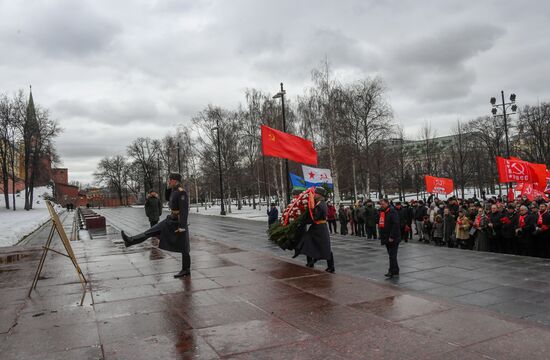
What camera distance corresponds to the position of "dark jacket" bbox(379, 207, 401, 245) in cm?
826

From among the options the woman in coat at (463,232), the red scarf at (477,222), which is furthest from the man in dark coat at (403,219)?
the red scarf at (477,222)

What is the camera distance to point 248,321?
16.6ft

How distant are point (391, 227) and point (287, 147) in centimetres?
511

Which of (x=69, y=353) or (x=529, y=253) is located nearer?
(x=69, y=353)

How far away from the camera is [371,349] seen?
162 inches

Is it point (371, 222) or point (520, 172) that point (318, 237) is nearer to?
point (371, 222)

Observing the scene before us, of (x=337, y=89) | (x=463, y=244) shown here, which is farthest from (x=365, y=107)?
(x=463, y=244)

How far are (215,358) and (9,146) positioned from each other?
63364 millimetres

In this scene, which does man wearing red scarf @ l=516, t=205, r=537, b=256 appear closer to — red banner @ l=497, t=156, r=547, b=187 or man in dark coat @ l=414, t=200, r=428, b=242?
man in dark coat @ l=414, t=200, r=428, b=242

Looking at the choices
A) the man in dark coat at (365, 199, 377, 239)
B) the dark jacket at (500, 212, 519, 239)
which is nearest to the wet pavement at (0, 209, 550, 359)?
the dark jacket at (500, 212, 519, 239)

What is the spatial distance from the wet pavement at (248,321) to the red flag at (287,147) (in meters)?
5.15

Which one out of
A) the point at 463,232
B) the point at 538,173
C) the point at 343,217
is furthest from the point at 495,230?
the point at 538,173

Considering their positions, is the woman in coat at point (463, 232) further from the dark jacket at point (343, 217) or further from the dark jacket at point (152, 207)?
the dark jacket at point (152, 207)

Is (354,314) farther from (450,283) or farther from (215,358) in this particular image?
(450,283)
